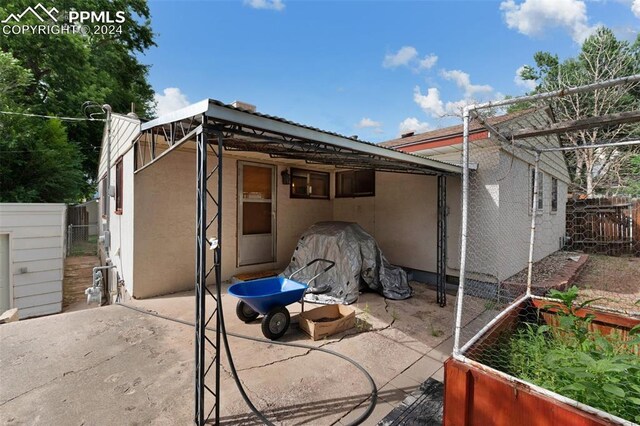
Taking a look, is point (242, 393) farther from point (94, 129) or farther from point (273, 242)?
point (94, 129)

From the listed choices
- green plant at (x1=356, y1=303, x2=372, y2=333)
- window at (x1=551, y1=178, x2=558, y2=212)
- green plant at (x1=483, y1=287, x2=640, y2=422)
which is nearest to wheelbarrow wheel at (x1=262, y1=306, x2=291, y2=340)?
green plant at (x1=356, y1=303, x2=372, y2=333)

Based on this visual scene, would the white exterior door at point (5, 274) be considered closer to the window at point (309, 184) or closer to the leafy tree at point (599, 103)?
the window at point (309, 184)

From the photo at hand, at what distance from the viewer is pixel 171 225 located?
204 inches

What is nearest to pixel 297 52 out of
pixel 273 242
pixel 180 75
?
pixel 180 75

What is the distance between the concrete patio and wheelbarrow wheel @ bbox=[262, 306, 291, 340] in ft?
0.42

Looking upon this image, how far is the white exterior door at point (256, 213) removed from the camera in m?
6.13

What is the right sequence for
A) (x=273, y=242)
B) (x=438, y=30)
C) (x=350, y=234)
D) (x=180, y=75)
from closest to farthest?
(x=350, y=234)
(x=273, y=242)
(x=438, y=30)
(x=180, y=75)

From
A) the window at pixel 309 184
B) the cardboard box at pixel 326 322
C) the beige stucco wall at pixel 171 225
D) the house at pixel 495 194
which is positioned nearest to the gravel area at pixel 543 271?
the house at pixel 495 194

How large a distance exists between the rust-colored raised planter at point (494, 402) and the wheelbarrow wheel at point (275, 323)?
7.44 ft

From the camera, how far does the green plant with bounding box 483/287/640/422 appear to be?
4.57ft

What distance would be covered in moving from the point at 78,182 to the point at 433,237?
36.9ft

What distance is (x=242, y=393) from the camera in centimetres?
234

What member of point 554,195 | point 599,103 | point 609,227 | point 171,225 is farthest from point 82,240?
point 599,103

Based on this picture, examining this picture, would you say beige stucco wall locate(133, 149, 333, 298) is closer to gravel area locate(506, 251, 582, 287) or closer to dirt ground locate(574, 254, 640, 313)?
gravel area locate(506, 251, 582, 287)
